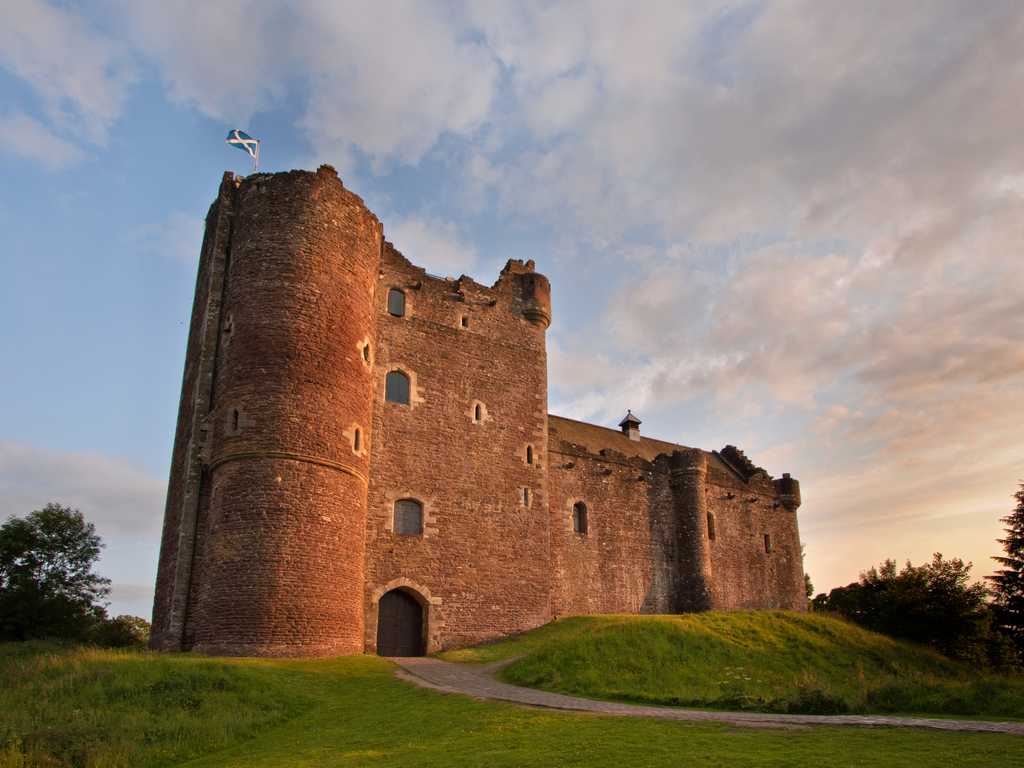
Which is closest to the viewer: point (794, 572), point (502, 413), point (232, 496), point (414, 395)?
point (232, 496)

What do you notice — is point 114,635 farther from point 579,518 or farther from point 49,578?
point 579,518

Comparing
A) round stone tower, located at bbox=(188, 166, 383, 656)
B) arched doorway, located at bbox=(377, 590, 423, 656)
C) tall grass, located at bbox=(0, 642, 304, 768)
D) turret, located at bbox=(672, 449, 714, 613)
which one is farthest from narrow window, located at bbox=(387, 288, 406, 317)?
turret, located at bbox=(672, 449, 714, 613)

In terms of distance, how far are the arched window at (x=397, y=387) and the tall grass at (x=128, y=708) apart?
35.0 ft

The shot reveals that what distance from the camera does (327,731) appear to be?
1195 cm

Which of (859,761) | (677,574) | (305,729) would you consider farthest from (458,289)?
(859,761)

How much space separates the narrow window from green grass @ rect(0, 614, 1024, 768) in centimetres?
1270

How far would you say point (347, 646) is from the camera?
64.5 feet

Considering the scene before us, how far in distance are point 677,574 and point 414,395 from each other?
15.3 metres

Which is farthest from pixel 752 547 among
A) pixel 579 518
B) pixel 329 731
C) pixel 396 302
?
pixel 329 731

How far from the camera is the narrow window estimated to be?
25.5 metres

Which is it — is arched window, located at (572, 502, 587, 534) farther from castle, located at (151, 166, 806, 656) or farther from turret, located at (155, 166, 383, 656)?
turret, located at (155, 166, 383, 656)

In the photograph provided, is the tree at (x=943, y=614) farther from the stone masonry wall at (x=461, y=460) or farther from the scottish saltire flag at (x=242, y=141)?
the scottish saltire flag at (x=242, y=141)

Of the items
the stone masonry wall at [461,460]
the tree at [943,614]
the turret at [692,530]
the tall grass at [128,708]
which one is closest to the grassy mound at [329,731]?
the tall grass at [128,708]

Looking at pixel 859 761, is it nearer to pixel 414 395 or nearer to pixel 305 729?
pixel 305 729
